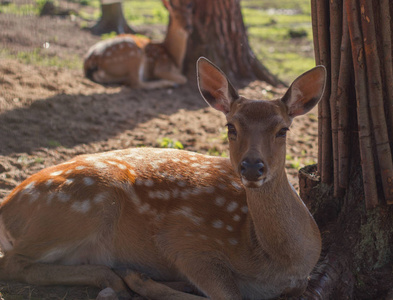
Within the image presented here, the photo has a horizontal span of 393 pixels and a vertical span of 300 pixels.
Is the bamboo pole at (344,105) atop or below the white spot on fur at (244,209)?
atop

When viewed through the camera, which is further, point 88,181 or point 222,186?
point 222,186

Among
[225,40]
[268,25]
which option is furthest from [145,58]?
[268,25]

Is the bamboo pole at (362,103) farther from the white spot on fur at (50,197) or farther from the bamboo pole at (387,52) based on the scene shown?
the white spot on fur at (50,197)

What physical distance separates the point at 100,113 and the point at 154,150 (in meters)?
2.88

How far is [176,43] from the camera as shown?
958 cm

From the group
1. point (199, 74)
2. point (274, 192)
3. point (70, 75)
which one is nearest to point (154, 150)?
point (199, 74)

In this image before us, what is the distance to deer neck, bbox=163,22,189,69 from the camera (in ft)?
30.6

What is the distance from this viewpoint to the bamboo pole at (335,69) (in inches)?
141

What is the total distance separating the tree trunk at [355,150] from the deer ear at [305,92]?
25cm

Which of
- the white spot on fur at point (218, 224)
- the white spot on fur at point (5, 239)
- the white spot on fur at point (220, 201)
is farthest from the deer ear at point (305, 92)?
the white spot on fur at point (5, 239)

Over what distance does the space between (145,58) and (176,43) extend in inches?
25.4

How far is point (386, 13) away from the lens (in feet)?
11.1

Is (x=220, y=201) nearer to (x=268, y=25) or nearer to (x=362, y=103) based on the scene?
(x=362, y=103)

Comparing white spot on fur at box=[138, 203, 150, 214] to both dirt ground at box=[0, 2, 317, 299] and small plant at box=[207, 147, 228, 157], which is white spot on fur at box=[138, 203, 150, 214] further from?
small plant at box=[207, 147, 228, 157]
